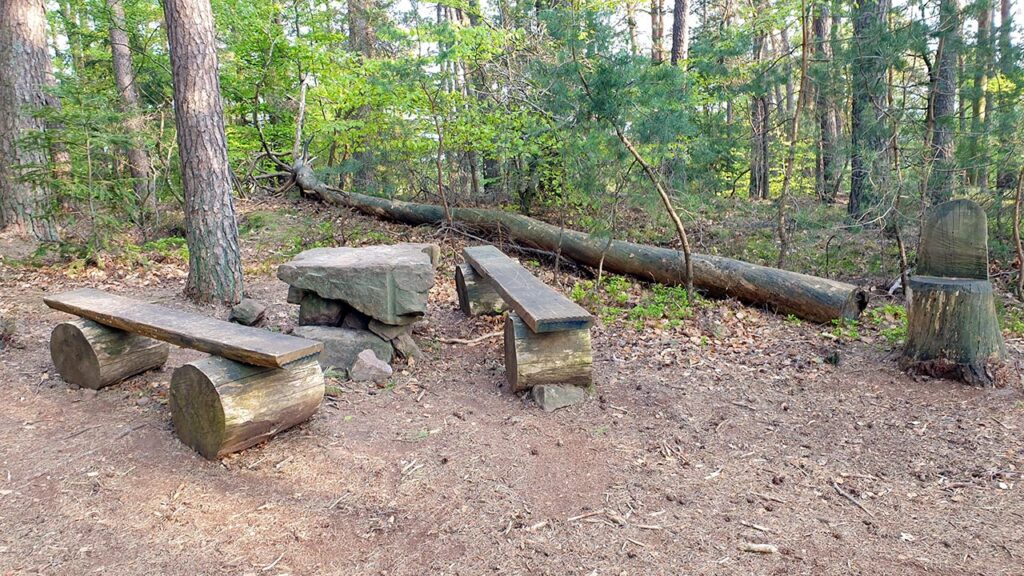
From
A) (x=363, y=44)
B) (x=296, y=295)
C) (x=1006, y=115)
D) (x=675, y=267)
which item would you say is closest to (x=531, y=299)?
(x=296, y=295)

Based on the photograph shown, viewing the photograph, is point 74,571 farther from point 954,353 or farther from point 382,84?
point 382,84

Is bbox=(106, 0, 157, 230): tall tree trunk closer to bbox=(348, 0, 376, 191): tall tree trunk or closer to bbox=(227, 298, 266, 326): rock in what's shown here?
bbox=(227, 298, 266, 326): rock

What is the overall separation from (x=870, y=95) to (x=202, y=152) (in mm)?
6502

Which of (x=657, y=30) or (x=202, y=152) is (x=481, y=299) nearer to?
(x=202, y=152)

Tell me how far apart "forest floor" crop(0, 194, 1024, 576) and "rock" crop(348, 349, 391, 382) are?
0.13 m

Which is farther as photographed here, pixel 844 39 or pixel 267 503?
pixel 844 39

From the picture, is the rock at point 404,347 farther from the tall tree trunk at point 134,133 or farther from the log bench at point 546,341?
the tall tree trunk at point 134,133

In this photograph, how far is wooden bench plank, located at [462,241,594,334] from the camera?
11.7 ft

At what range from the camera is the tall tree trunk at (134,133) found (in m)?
6.87

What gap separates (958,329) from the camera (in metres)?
4.05

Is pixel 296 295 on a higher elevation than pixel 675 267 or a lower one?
higher

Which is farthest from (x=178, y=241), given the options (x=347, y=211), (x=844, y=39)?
(x=844, y=39)

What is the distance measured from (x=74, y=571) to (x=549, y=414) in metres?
2.50

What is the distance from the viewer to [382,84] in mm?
7793
